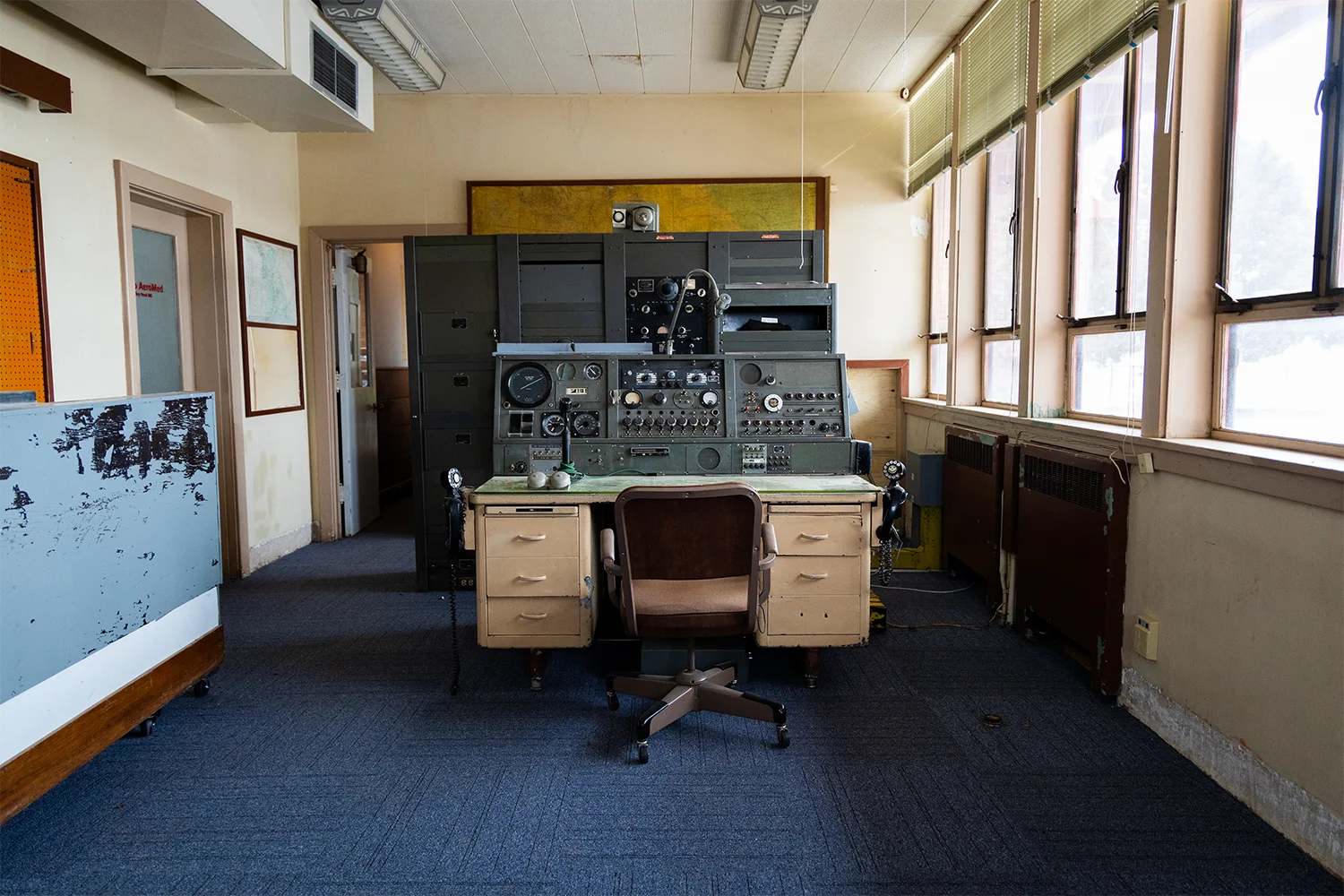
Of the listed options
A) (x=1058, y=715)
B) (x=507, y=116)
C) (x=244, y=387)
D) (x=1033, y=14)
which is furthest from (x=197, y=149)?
(x=1058, y=715)

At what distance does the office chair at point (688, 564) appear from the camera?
2.31 m

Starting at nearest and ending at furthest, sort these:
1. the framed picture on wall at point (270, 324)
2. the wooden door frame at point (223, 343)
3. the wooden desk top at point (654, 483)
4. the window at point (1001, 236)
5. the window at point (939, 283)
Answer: the wooden desk top at point (654, 483) < the window at point (1001, 236) < the wooden door frame at point (223, 343) < the framed picture on wall at point (270, 324) < the window at point (939, 283)

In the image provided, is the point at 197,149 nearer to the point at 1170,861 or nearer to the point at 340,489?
the point at 340,489

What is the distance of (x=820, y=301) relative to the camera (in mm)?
3828

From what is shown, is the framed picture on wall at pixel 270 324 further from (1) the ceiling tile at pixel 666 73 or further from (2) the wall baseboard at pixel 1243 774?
(2) the wall baseboard at pixel 1243 774

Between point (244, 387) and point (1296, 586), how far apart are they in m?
5.04

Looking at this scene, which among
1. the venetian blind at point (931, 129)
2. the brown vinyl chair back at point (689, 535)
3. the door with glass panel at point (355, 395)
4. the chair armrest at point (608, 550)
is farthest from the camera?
the door with glass panel at point (355, 395)

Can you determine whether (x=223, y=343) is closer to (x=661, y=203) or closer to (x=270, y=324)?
(x=270, y=324)

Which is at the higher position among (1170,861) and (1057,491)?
(1057,491)

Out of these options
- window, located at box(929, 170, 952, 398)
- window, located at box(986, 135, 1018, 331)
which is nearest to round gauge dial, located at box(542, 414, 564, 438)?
window, located at box(986, 135, 1018, 331)

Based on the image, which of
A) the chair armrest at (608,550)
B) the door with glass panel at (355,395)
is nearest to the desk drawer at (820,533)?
the chair armrest at (608,550)

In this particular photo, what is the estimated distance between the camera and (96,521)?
7.40 feet

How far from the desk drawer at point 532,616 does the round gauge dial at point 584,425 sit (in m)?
0.82

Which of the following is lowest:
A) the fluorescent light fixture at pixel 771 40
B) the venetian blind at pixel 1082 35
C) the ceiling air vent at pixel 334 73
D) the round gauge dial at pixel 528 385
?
the round gauge dial at pixel 528 385
